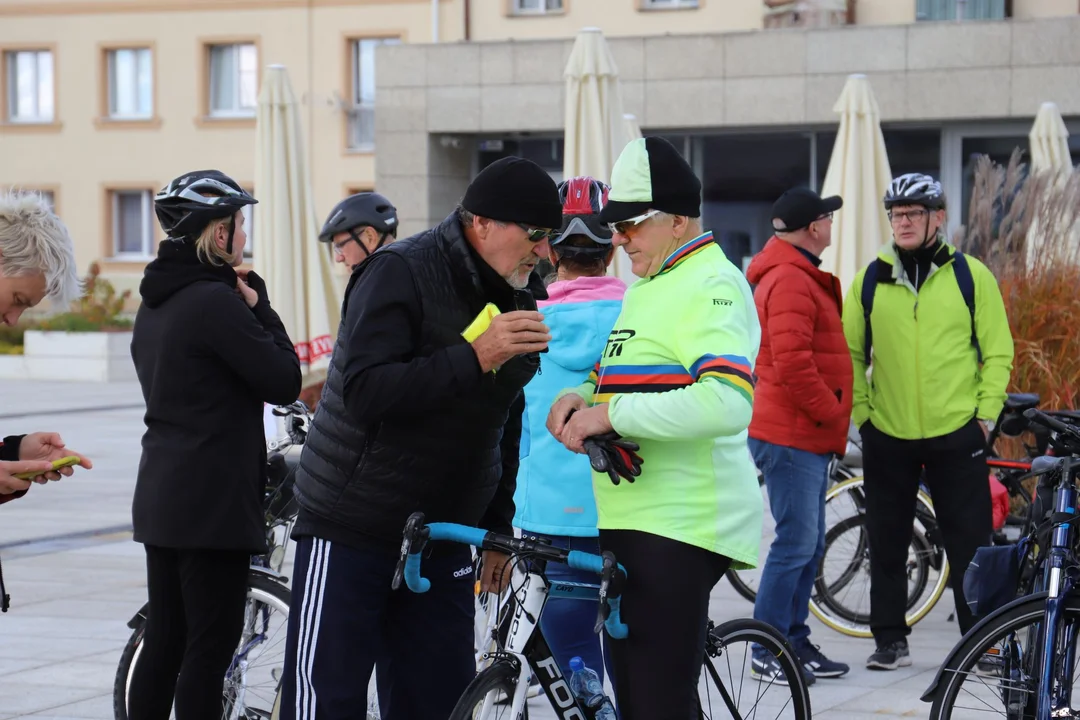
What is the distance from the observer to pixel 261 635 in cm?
507

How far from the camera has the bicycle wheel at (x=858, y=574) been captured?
749 centimetres

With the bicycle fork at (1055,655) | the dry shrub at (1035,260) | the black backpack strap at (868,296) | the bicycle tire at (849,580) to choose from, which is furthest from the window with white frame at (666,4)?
the bicycle fork at (1055,655)

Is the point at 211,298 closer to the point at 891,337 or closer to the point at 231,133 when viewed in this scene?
the point at 891,337

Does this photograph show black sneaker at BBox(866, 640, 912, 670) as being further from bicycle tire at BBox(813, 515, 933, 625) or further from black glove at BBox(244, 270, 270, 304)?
black glove at BBox(244, 270, 270, 304)

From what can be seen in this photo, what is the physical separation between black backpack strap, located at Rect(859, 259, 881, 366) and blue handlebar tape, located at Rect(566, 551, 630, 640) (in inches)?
128

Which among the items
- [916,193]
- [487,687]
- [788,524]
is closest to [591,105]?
[916,193]

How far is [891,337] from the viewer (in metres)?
6.59

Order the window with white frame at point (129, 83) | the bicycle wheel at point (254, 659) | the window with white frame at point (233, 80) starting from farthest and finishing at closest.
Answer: the window with white frame at point (129, 83) → the window with white frame at point (233, 80) → the bicycle wheel at point (254, 659)

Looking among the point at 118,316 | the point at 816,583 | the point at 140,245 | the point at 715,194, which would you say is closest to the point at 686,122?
the point at 715,194

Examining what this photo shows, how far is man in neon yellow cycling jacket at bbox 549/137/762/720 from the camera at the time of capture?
144 inches

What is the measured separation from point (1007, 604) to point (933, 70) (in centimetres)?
2009

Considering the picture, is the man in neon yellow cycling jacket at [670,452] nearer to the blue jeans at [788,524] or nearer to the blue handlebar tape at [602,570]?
the blue handlebar tape at [602,570]

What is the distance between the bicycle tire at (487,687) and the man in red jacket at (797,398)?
2.83 m

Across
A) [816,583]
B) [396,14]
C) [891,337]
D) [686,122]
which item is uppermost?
[396,14]
